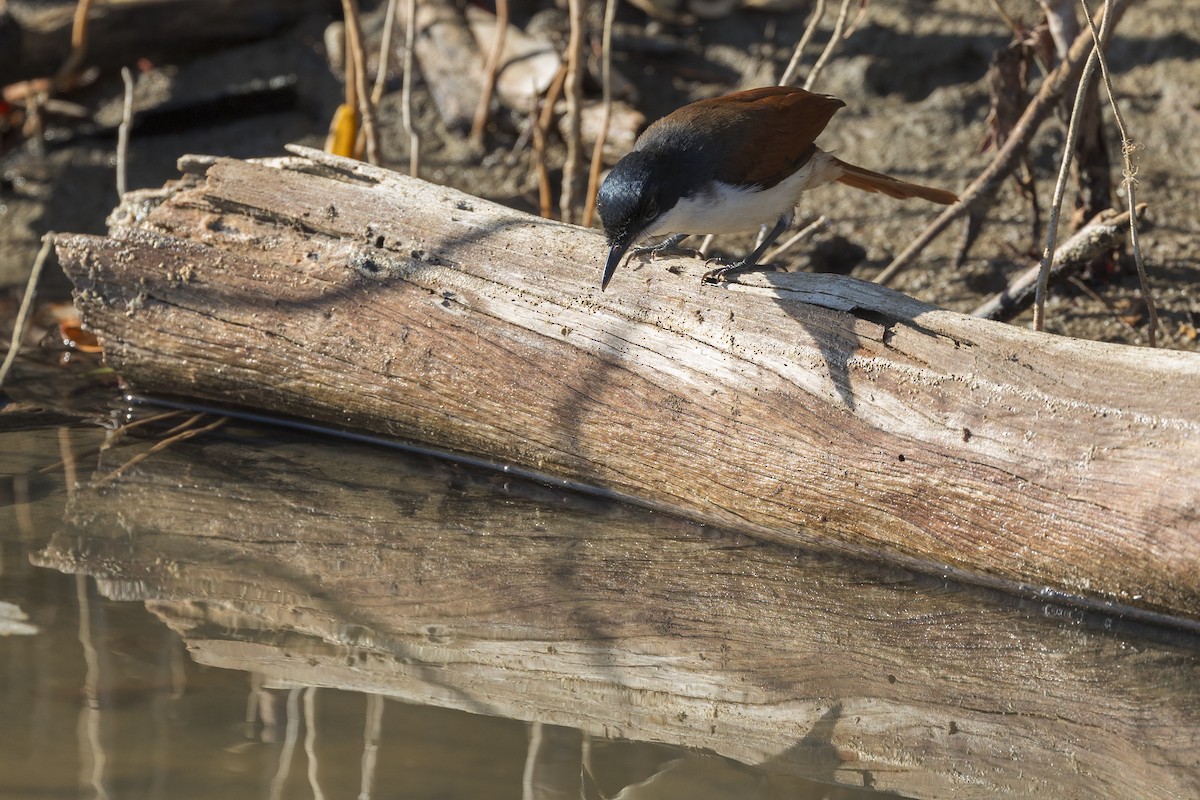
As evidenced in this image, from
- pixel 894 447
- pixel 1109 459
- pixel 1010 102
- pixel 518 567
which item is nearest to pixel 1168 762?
pixel 1109 459

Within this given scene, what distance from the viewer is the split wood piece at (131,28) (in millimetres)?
6914

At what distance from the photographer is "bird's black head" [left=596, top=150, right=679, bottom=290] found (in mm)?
3648

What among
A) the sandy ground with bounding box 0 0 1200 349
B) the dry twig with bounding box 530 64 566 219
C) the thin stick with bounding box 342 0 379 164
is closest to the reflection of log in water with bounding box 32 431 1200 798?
the thin stick with bounding box 342 0 379 164

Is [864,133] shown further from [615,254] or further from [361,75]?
[615,254]

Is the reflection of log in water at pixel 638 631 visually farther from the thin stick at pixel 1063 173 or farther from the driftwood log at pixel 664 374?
the thin stick at pixel 1063 173

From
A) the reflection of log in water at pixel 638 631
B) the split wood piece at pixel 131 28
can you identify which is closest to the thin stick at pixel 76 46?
the split wood piece at pixel 131 28

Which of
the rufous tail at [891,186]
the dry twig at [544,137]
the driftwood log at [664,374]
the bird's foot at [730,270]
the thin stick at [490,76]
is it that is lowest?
the driftwood log at [664,374]

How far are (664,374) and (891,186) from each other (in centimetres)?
114

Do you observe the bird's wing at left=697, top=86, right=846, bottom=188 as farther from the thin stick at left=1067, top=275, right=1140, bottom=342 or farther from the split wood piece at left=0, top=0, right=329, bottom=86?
the split wood piece at left=0, top=0, right=329, bottom=86

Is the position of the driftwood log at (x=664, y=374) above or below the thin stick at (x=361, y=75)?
below

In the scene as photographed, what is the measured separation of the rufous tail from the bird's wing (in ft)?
0.91

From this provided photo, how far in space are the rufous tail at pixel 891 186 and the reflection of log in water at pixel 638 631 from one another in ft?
4.36

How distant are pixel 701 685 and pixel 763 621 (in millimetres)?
458

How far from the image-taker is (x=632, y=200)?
143 inches
